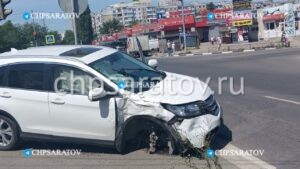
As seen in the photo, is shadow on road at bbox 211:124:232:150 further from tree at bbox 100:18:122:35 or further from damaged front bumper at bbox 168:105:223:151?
tree at bbox 100:18:122:35

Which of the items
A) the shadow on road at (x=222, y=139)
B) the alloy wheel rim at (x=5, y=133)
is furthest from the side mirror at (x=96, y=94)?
the shadow on road at (x=222, y=139)

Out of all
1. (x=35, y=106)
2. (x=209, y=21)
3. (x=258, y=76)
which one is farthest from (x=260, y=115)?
(x=209, y=21)

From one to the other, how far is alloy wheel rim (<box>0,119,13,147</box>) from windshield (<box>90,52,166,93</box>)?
1.56 meters

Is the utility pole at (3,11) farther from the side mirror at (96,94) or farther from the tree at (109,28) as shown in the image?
the tree at (109,28)

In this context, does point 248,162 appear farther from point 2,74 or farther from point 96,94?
point 2,74

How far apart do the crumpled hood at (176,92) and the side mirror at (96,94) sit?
1.46ft

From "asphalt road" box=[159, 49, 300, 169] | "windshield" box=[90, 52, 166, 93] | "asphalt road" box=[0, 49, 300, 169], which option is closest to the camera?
"asphalt road" box=[0, 49, 300, 169]

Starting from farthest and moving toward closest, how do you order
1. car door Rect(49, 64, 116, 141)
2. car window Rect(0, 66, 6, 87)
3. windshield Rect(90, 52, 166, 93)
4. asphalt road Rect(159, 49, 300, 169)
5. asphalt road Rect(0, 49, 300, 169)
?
car window Rect(0, 66, 6, 87) < windshield Rect(90, 52, 166, 93) < car door Rect(49, 64, 116, 141) < asphalt road Rect(159, 49, 300, 169) < asphalt road Rect(0, 49, 300, 169)

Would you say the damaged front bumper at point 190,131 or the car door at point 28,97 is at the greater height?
the car door at point 28,97

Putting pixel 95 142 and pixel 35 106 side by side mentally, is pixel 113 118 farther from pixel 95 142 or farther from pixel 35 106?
pixel 35 106

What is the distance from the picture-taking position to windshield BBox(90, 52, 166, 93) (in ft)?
20.6

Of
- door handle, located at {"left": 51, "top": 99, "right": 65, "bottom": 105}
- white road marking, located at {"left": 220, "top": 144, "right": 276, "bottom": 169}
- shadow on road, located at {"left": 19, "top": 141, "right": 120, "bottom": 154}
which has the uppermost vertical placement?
door handle, located at {"left": 51, "top": 99, "right": 65, "bottom": 105}

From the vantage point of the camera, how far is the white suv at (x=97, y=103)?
5.89 m

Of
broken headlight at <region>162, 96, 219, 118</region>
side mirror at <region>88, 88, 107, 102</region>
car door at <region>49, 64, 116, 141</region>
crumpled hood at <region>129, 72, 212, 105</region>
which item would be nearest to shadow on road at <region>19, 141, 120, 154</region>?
car door at <region>49, 64, 116, 141</region>
